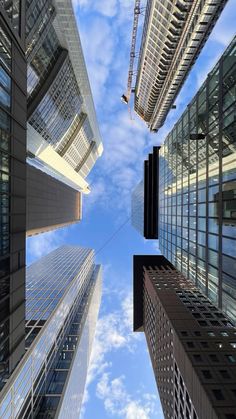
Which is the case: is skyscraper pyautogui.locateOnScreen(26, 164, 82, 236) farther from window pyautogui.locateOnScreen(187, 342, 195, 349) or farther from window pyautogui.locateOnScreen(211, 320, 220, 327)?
window pyautogui.locateOnScreen(211, 320, 220, 327)

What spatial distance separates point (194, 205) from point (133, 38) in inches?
5823

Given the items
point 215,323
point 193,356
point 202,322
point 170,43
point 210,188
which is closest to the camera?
point 210,188

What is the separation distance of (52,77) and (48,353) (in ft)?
296

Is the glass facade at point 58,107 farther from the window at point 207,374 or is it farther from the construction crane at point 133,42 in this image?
the window at point 207,374

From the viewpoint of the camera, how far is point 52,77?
84.4 m

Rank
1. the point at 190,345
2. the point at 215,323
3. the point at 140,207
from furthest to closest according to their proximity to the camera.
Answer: the point at 140,207 < the point at 215,323 < the point at 190,345

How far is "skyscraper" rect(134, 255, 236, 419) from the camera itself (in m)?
31.7

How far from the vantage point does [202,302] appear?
6259 cm

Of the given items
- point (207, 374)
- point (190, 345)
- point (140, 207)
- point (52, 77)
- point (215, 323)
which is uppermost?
point (52, 77)

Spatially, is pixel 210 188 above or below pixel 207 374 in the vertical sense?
above

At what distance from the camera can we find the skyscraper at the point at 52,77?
6366cm

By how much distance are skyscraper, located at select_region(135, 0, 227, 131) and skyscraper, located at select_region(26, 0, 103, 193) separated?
3351 centimetres

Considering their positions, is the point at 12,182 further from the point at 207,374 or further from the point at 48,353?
the point at 48,353

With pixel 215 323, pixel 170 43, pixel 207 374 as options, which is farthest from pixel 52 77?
pixel 207 374
